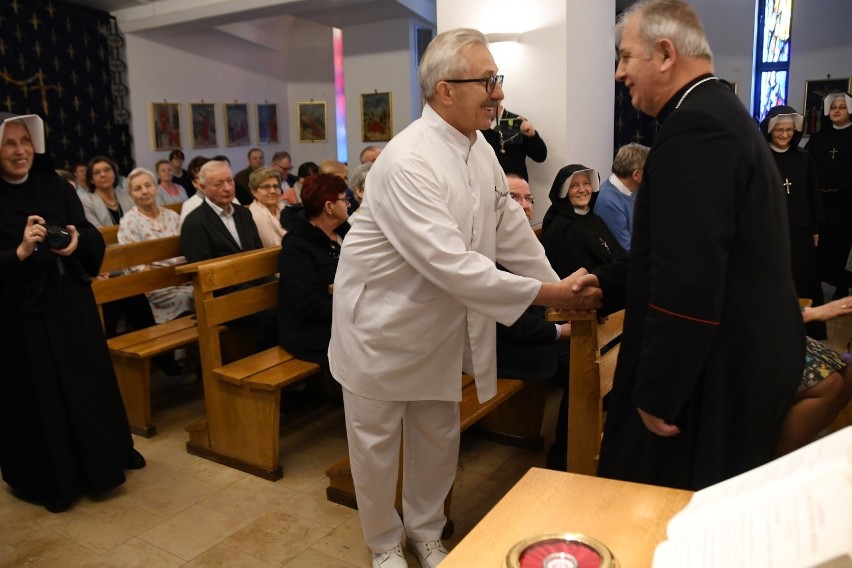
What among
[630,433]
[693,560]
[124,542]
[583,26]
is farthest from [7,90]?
[693,560]

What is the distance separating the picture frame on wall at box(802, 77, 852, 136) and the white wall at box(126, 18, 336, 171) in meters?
8.28

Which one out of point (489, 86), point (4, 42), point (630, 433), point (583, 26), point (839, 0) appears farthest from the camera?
point (839, 0)

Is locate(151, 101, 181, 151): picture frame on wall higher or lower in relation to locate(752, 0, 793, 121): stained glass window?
lower

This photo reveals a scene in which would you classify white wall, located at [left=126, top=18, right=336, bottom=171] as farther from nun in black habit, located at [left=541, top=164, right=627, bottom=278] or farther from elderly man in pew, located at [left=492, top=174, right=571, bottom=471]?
elderly man in pew, located at [left=492, top=174, right=571, bottom=471]

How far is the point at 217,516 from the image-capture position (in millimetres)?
3613

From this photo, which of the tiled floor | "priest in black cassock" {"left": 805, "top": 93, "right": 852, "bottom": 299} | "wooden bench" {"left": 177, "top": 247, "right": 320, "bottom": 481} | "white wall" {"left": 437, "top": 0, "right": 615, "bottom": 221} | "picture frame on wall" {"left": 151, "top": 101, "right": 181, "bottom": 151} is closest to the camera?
the tiled floor

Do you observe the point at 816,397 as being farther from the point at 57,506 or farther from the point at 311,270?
the point at 57,506

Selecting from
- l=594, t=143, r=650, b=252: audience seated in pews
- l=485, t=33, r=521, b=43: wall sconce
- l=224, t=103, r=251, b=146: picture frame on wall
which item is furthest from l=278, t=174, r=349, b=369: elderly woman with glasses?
l=224, t=103, r=251, b=146: picture frame on wall

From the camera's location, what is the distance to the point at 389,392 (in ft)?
9.04

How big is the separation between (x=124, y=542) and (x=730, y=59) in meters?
11.1

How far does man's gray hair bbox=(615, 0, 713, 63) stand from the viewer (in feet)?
6.23

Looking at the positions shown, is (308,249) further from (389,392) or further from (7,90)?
(7,90)

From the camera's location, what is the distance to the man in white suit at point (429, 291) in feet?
8.18

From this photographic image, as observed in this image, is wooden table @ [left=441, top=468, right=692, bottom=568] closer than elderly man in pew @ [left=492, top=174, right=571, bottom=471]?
Yes
